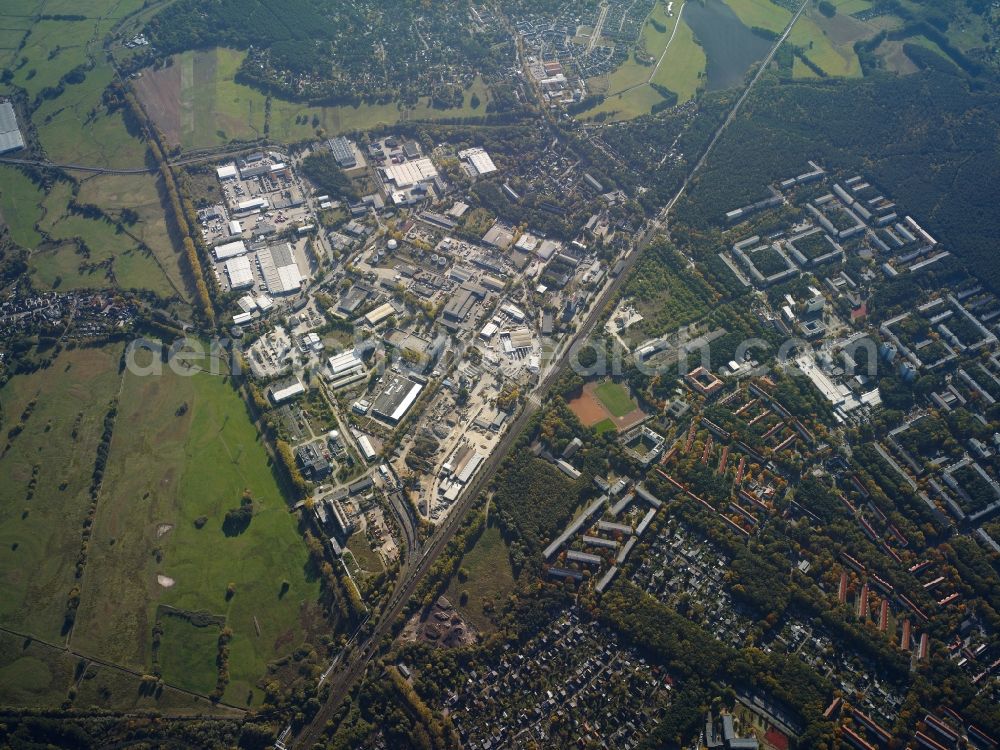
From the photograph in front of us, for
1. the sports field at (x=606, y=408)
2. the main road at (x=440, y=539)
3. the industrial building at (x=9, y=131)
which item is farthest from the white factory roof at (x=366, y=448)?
the industrial building at (x=9, y=131)

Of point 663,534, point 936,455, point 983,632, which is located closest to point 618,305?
point 663,534

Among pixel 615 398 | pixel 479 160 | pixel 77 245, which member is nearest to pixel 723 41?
pixel 479 160

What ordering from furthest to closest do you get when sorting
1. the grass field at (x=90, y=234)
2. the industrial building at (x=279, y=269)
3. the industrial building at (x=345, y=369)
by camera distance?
the grass field at (x=90, y=234)
the industrial building at (x=279, y=269)
the industrial building at (x=345, y=369)

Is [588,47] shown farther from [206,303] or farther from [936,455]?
[936,455]

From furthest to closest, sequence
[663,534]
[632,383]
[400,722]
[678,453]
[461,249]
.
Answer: [461,249] → [632,383] → [678,453] → [663,534] → [400,722]

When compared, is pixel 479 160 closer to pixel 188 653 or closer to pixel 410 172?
pixel 410 172

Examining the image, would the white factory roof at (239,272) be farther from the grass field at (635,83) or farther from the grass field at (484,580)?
the grass field at (635,83)

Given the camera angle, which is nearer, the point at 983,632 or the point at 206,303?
the point at 983,632
